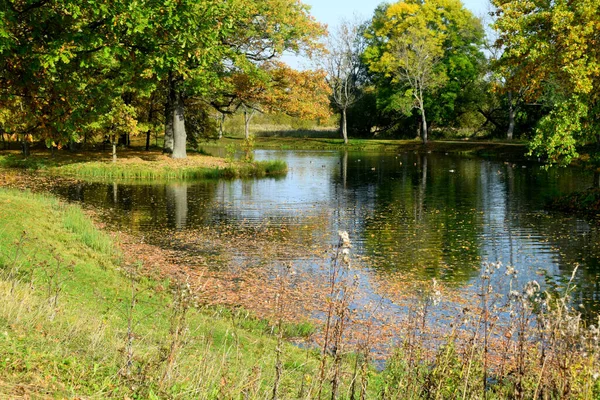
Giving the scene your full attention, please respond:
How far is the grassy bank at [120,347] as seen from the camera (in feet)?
17.7

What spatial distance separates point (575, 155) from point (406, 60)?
45.3 meters

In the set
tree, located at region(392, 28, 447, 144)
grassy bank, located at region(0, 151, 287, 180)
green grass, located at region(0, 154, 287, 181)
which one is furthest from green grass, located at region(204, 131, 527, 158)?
green grass, located at region(0, 154, 287, 181)

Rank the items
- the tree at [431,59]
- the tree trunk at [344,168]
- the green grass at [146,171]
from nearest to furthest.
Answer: the green grass at [146,171] → the tree trunk at [344,168] → the tree at [431,59]

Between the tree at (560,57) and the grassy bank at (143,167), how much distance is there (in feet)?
60.6

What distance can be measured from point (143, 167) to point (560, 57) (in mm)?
25101

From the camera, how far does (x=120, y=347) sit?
6.58 metres

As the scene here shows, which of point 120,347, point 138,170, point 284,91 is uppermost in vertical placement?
point 284,91

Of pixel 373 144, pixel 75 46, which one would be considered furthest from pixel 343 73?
pixel 75 46

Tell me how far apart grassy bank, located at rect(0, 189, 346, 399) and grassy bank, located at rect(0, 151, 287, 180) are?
24.7m

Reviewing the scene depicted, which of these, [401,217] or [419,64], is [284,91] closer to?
[401,217]

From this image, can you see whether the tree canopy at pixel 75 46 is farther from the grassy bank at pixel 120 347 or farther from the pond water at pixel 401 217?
the pond water at pixel 401 217

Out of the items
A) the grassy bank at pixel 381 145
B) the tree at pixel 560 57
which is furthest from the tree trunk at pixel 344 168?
the tree at pixel 560 57

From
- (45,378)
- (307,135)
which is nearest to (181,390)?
(45,378)

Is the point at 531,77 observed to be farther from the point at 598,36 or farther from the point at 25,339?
the point at 25,339
